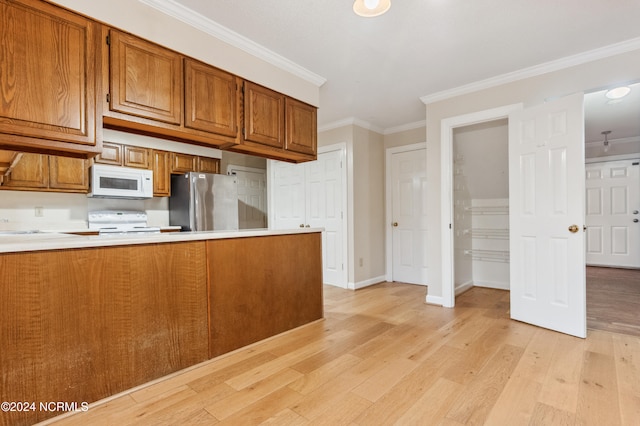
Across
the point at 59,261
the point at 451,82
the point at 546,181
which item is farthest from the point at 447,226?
the point at 59,261

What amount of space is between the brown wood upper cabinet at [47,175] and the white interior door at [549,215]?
465cm

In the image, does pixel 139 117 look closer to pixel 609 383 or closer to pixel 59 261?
pixel 59 261

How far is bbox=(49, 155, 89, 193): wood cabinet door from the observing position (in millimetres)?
3482

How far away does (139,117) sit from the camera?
78.8 inches

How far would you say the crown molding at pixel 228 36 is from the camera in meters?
2.04

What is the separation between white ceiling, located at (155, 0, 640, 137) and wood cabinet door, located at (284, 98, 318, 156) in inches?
14.2

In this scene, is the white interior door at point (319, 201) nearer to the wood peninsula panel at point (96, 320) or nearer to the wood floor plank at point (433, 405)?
the wood peninsula panel at point (96, 320)

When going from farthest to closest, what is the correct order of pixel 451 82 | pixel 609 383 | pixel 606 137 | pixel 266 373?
pixel 606 137 < pixel 451 82 < pixel 266 373 < pixel 609 383

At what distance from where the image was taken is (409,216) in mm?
4691

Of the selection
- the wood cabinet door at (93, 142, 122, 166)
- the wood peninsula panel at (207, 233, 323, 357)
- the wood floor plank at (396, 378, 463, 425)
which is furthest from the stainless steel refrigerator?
the wood floor plank at (396, 378, 463, 425)

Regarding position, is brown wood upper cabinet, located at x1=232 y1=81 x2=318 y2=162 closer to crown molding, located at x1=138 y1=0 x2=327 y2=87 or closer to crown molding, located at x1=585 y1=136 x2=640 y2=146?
crown molding, located at x1=138 y1=0 x2=327 y2=87

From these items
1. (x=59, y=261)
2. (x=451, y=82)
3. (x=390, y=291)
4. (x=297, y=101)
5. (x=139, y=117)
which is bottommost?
(x=390, y=291)

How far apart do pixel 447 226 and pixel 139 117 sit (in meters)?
3.08

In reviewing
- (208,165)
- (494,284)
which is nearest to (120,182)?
(208,165)
